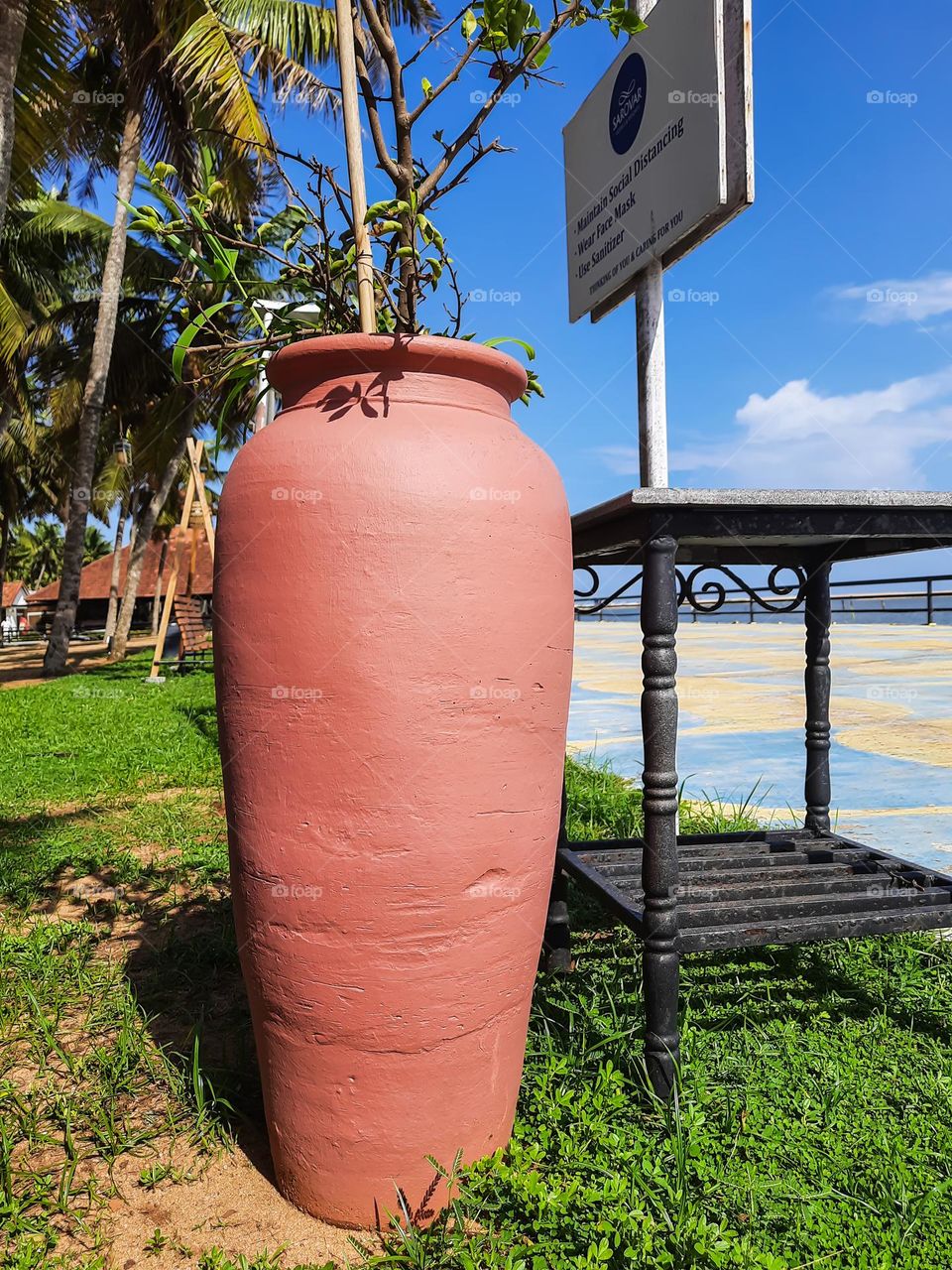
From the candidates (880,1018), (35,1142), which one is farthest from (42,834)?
(880,1018)

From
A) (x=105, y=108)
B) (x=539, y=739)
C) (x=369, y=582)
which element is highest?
(x=105, y=108)

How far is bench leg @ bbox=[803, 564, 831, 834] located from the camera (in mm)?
2865

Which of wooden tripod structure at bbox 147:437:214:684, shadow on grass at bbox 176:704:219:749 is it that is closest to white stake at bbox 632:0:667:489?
A: shadow on grass at bbox 176:704:219:749

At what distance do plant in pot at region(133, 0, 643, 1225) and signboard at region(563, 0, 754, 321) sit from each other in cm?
102

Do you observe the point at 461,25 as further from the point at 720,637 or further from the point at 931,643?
the point at 720,637

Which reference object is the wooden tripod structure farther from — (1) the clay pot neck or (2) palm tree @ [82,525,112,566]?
(2) palm tree @ [82,525,112,566]

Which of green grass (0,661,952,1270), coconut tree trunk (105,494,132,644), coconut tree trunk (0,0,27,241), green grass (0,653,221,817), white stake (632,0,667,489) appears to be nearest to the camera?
green grass (0,661,952,1270)

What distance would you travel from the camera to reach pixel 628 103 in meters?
2.93

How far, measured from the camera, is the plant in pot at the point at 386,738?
4.83 ft

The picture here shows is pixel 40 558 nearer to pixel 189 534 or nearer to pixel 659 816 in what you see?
pixel 189 534

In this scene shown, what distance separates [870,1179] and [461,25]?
2.46 meters

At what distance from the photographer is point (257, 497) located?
1.57 m

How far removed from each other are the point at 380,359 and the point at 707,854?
75.6 inches

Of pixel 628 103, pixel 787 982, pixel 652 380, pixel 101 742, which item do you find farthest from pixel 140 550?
pixel 787 982
